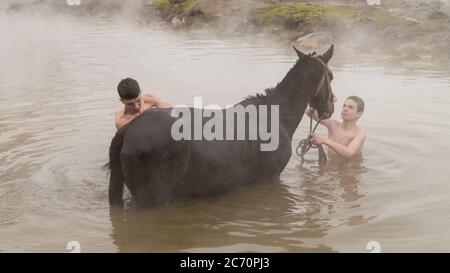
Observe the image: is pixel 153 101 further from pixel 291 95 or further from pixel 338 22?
pixel 338 22

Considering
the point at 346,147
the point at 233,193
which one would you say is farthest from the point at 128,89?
the point at 346,147

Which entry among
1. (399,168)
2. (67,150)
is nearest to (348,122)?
(399,168)

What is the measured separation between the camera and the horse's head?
7.77 metres

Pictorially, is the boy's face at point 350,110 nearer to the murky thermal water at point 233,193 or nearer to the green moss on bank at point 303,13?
the murky thermal water at point 233,193

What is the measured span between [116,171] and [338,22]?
58.9ft

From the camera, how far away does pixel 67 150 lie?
30.9ft

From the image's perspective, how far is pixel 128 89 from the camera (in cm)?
684

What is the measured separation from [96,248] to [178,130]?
1.56 m

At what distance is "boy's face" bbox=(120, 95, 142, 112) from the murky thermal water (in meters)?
1.23

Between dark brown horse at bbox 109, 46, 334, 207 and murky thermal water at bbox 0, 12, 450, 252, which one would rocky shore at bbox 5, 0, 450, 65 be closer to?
murky thermal water at bbox 0, 12, 450, 252

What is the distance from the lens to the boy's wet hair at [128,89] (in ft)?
22.2

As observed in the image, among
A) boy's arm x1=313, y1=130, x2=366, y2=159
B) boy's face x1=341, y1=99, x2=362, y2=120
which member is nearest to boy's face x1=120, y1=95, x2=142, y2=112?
boy's arm x1=313, y1=130, x2=366, y2=159

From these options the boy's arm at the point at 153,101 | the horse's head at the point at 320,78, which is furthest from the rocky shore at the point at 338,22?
the boy's arm at the point at 153,101

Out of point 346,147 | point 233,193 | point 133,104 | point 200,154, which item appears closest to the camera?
point 200,154
